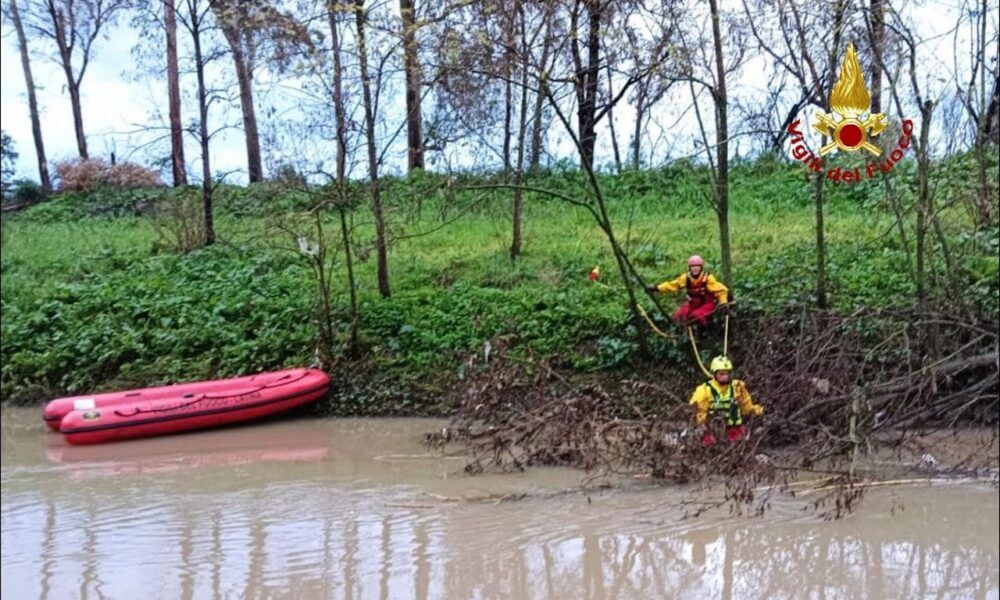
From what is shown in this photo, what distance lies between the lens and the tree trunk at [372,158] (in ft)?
28.9

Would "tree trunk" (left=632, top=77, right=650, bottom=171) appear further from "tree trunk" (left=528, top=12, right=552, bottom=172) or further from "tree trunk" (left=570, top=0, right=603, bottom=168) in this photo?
"tree trunk" (left=528, top=12, right=552, bottom=172)

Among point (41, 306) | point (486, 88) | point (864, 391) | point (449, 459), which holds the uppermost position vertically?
point (486, 88)

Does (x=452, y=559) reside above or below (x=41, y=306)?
below

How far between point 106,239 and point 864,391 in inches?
504

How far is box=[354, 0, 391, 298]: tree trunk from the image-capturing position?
28.9 feet

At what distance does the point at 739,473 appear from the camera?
561 centimetres

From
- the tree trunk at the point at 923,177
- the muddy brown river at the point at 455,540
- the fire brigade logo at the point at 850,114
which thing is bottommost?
the muddy brown river at the point at 455,540

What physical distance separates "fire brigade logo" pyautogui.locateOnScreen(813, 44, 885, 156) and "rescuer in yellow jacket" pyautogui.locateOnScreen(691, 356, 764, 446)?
2.14m

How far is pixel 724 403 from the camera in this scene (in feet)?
21.4

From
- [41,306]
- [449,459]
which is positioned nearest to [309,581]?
[449,459]

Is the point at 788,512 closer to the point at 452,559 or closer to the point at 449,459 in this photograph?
the point at 452,559

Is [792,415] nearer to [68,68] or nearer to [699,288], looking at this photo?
[699,288]

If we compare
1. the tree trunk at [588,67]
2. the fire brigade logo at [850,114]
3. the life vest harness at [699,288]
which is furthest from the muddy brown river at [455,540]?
the tree trunk at [588,67]

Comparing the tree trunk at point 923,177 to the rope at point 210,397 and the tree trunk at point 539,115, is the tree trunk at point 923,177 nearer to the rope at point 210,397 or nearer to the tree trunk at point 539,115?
the tree trunk at point 539,115
